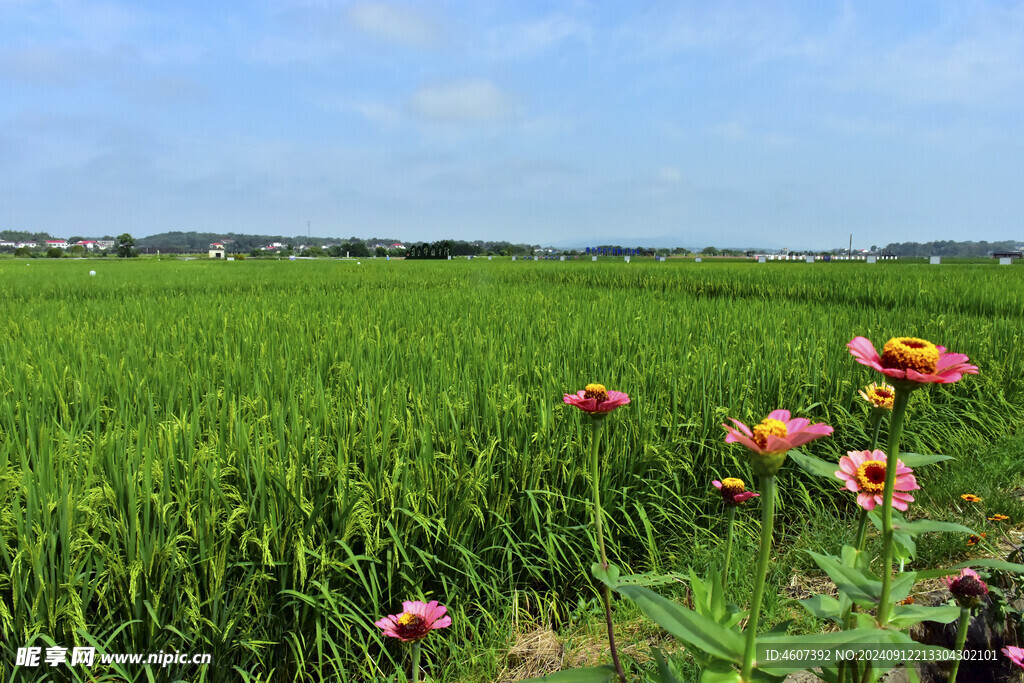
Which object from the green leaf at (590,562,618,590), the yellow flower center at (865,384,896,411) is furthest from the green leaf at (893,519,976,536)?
the green leaf at (590,562,618,590)

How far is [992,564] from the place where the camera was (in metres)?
0.76

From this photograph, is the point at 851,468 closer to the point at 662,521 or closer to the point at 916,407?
the point at 662,521

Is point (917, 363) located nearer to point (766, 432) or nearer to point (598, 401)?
point (766, 432)

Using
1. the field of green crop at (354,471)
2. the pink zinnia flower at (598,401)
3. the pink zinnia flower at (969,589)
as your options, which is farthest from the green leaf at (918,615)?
the field of green crop at (354,471)

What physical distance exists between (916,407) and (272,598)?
11.7 feet

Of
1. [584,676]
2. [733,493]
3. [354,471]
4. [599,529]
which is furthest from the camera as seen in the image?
[354,471]

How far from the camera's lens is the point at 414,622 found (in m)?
0.98

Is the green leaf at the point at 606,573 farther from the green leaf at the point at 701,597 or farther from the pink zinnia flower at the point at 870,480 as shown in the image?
the pink zinnia flower at the point at 870,480

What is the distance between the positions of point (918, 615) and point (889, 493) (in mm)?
286

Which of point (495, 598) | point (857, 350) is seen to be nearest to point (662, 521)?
point (495, 598)

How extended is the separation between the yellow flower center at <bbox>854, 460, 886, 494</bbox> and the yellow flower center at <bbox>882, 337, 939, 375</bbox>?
38cm

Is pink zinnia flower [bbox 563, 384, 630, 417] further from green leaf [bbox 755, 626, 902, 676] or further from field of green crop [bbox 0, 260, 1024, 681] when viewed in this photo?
field of green crop [bbox 0, 260, 1024, 681]

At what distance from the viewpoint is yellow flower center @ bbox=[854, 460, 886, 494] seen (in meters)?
0.98

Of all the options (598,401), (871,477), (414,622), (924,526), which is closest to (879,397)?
(871,477)
